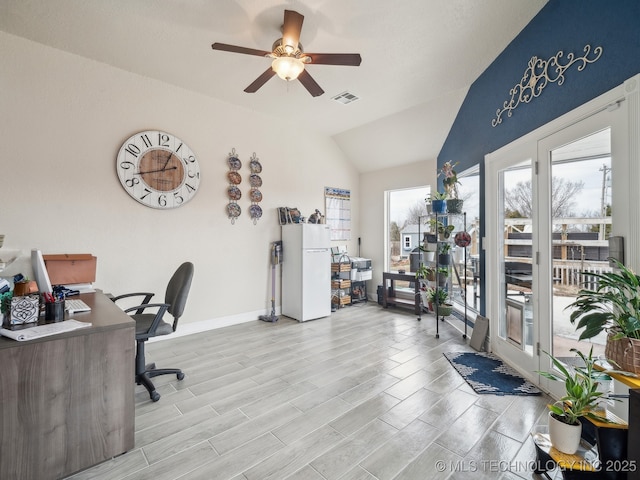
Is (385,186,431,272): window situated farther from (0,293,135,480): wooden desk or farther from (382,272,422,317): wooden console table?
(0,293,135,480): wooden desk

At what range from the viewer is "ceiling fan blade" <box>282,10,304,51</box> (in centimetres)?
217

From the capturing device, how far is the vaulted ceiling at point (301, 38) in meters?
2.34

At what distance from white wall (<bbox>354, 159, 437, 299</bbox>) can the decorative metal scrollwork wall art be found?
7.79ft

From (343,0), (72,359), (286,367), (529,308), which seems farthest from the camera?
(286,367)

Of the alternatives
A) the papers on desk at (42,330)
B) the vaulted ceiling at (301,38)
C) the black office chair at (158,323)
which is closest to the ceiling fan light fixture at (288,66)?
the vaulted ceiling at (301,38)

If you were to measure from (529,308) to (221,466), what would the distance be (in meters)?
2.68

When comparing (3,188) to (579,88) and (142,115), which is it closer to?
(142,115)

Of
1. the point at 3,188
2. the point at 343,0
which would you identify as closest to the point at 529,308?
the point at 343,0

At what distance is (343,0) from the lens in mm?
2252

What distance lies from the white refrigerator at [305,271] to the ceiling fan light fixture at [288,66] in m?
2.21

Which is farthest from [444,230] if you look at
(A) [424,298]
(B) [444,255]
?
(A) [424,298]

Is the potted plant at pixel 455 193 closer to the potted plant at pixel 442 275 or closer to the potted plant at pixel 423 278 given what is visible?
the potted plant at pixel 442 275

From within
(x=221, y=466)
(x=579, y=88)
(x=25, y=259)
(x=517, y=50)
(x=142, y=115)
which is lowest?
(x=221, y=466)

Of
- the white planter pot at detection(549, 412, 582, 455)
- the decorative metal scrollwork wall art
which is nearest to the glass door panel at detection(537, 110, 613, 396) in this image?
the decorative metal scrollwork wall art
